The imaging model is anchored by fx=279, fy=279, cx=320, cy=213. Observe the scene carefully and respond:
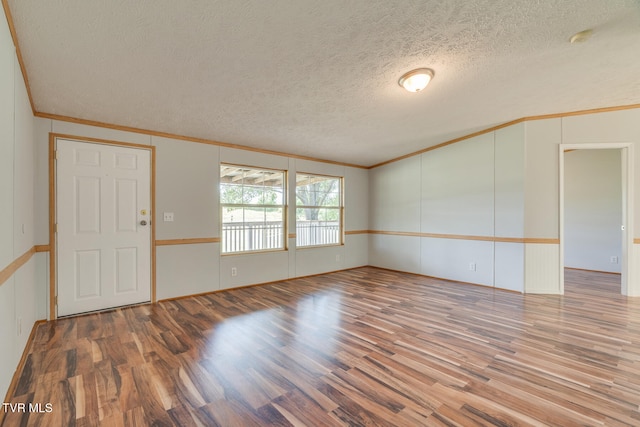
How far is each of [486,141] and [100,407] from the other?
5.52 m

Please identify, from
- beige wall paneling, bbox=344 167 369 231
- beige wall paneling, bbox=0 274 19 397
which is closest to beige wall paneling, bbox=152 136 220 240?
beige wall paneling, bbox=0 274 19 397

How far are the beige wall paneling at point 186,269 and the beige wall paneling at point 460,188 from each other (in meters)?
3.89

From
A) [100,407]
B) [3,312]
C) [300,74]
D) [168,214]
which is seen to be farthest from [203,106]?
[100,407]

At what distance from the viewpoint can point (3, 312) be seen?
1.68 m

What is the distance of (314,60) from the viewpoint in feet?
7.93

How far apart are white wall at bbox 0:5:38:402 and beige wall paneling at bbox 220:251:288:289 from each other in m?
2.14

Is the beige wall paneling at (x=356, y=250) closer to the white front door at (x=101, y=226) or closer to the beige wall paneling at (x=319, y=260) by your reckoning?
the beige wall paneling at (x=319, y=260)

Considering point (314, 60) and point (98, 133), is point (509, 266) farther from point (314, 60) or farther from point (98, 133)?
point (98, 133)

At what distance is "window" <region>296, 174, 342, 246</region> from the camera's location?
5.43 m

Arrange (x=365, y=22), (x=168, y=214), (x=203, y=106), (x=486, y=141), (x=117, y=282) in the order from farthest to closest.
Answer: (x=486, y=141) → (x=168, y=214) → (x=117, y=282) → (x=203, y=106) → (x=365, y=22)

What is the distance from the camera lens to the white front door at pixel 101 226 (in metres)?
3.20

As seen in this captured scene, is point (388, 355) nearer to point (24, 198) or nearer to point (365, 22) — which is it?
point (365, 22)

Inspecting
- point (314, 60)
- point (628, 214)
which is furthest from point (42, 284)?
point (628, 214)

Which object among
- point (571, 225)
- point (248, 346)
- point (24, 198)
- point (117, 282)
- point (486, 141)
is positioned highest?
point (486, 141)
